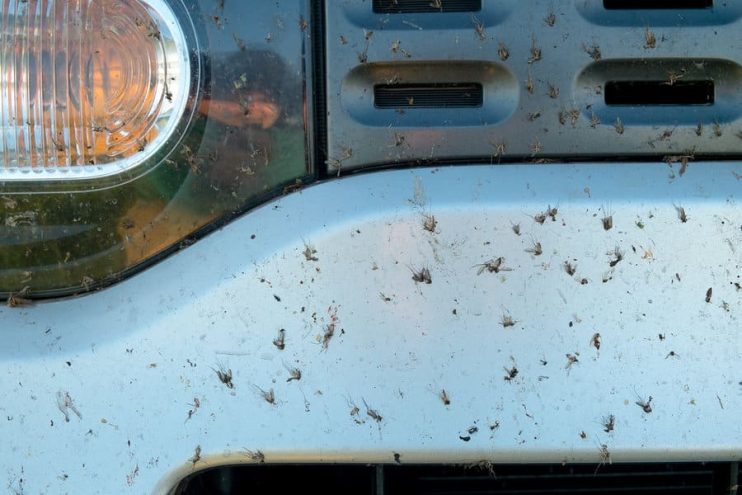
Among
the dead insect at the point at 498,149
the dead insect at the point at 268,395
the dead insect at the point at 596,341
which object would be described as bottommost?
the dead insect at the point at 268,395

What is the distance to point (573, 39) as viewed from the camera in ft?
4.43

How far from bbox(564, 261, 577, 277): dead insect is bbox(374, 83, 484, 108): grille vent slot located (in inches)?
11.7

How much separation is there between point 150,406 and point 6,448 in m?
0.25

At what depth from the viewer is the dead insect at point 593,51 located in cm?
135

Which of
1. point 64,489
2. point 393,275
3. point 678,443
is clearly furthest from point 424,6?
point 64,489

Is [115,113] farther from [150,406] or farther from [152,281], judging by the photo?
[150,406]

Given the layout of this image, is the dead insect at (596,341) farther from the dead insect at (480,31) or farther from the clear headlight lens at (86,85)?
the clear headlight lens at (86,85)

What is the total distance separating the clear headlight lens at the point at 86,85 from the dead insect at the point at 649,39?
737 mm

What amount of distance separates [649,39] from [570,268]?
1.28 ft

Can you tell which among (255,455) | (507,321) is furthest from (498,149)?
(255,455)

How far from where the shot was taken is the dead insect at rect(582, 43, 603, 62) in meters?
1.35

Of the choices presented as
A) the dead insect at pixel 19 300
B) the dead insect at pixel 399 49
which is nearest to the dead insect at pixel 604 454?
the dead insect at pixel 399 49

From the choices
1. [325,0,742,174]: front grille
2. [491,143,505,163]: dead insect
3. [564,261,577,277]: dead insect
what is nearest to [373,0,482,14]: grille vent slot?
[325,0,742,174]: front grille

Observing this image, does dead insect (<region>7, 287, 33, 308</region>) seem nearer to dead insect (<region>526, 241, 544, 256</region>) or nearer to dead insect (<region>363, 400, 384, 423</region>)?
dead insect (<region>363, 400, 384, 423</region>)
